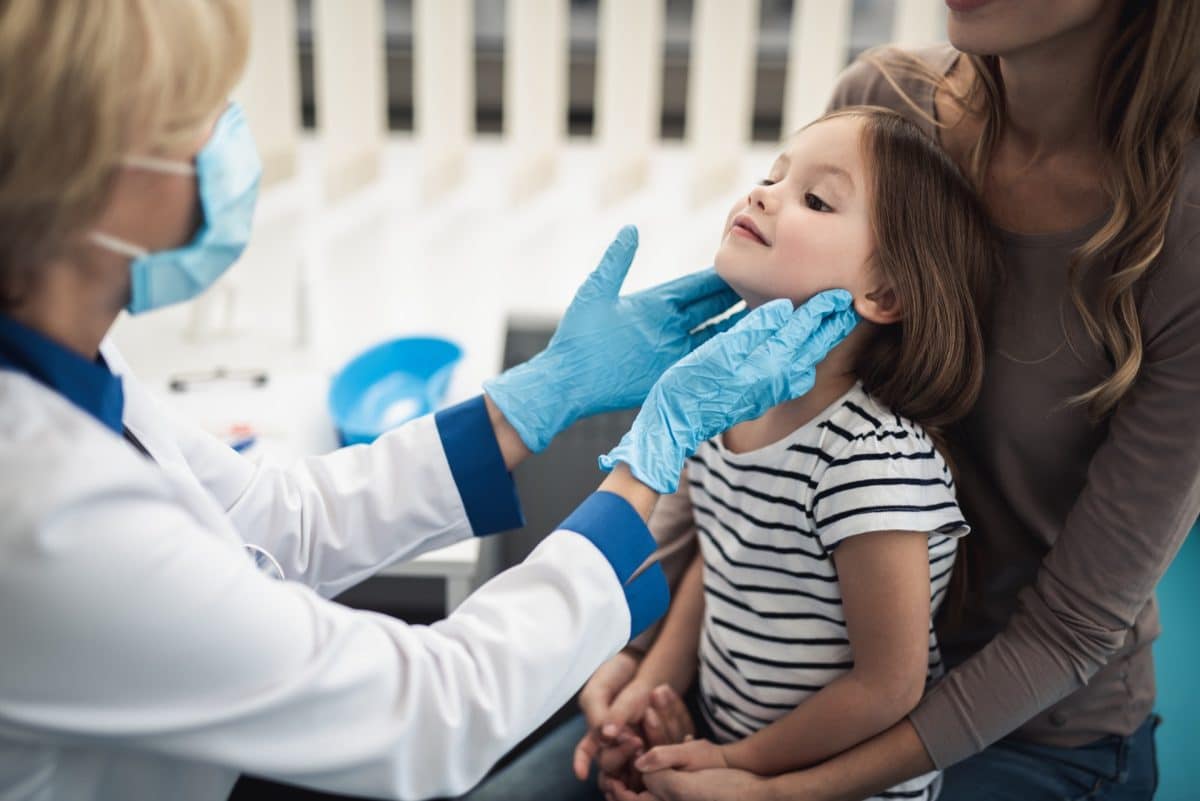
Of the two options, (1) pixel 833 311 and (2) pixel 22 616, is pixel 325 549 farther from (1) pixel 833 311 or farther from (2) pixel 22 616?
(1) pixel 833 311

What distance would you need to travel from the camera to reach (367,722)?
2.90 ft

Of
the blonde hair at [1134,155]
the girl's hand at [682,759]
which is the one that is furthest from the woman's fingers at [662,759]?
the blonde hair at [1134,155]

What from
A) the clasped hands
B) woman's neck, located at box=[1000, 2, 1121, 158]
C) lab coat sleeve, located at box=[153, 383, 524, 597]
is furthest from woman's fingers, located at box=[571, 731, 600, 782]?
woman's neck, located at box=[1000, 2, 1121, 158]

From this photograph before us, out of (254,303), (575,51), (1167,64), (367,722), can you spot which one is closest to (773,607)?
(367,722)

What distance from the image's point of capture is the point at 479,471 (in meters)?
1.25

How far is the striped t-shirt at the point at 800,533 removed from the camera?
3.62 feet

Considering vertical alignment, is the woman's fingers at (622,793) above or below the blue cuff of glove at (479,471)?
below

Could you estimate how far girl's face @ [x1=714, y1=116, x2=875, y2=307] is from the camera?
44.6 inches

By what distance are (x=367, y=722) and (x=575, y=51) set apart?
2487mm

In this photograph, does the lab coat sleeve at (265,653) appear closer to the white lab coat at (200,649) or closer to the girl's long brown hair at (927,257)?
the white lab coat at (200,649)

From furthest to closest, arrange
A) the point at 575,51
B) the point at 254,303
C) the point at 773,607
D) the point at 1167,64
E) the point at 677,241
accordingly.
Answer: the point at 575,51, the point at 677,241, the point at 254,303, the point at 773,607, the point at 1167,64

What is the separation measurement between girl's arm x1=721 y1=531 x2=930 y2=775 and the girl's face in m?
0.28

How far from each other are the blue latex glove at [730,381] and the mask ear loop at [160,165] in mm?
462

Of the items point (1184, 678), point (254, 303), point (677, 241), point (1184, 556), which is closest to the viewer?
point (1184, 678)
